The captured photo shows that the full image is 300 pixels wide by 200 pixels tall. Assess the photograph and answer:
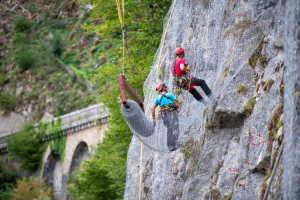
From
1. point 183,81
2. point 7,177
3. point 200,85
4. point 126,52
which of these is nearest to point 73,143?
point 7,177

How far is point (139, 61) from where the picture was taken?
15656mm

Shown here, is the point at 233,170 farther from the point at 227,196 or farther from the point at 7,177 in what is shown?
the point at 7,177

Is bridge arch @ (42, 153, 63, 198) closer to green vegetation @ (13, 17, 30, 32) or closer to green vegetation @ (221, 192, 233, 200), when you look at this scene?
green vegetation @ (13, 17, 30, 32)

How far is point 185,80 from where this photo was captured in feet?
23.7

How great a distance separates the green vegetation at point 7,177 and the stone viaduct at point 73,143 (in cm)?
313

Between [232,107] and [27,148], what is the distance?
28.3 metres

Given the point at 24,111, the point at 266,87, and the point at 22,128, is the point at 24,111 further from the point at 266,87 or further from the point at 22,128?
the point at 266,87

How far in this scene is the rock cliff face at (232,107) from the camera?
5.77 meters

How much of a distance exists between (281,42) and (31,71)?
37.1m

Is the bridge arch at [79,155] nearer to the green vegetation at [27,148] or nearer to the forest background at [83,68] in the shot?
the forest background at [83,68]

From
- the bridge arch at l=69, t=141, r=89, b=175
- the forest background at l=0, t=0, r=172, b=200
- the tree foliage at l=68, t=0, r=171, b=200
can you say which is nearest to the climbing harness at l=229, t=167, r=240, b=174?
the forest background at l=0, t=0, r=172, b=200

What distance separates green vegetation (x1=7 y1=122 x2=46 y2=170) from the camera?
3241cm

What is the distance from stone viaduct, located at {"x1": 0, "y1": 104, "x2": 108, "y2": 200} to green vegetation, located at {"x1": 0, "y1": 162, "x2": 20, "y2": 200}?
3133 mm

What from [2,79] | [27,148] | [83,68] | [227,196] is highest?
[2,79]
